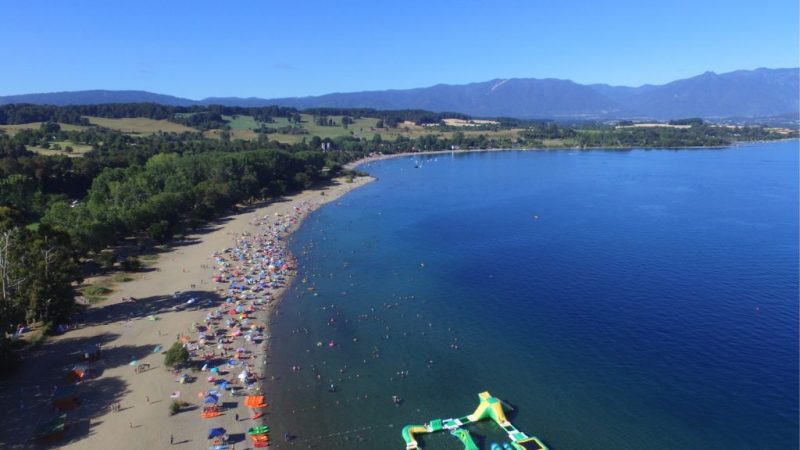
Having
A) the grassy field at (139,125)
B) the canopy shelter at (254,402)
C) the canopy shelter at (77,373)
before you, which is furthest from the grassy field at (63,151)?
the canopy shelter at (254,402)

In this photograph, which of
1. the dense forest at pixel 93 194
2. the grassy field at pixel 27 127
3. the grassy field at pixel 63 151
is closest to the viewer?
the dense forest at pixel 93 194

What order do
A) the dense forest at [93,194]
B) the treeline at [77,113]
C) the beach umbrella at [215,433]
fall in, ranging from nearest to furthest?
the beach umbrella at [215,433] → the dense forest at [93,194] → the treeline at [77,113]

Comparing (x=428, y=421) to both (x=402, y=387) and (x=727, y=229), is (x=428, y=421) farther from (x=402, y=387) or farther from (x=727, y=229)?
(x=727, y=229)

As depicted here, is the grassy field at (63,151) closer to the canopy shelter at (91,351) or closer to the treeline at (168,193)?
the treeline at (168,193)

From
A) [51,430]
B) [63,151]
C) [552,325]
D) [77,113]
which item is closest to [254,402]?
[51,430]

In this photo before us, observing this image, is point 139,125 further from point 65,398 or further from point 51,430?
point 51,430

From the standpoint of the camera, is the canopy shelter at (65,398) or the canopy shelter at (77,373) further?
the canopy shelter at (77,373)

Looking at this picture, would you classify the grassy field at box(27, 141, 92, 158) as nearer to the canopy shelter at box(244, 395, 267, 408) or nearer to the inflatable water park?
the canopy shelter at box(244, 395, 267, 408)
